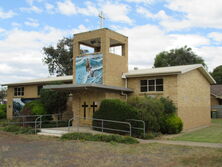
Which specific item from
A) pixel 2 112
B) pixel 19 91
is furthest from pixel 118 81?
pixel 2 112

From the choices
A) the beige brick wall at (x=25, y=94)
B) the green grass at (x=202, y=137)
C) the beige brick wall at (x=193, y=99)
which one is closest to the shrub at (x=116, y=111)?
the green grass at (x=202, y=137)

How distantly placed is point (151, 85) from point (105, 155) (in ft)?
36.6

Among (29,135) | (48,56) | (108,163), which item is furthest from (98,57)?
(48,56)

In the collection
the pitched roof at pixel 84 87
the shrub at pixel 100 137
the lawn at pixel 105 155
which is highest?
the pitched roof at pixel 84 87

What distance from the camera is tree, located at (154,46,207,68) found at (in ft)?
166

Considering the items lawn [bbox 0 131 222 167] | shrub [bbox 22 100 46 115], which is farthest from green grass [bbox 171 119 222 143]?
shrub [bbox 22 100 46 115]

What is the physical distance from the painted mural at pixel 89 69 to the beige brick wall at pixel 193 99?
586 cm

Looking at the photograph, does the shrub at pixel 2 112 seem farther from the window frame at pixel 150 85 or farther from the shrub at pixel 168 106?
the shrub at pixel 168 106

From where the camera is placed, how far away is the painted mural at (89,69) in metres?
20.5

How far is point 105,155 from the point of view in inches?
420

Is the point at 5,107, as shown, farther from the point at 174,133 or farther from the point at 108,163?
the point at 108,163

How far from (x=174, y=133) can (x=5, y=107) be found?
864 inches

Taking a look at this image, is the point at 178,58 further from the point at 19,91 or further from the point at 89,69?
the point at 89,69

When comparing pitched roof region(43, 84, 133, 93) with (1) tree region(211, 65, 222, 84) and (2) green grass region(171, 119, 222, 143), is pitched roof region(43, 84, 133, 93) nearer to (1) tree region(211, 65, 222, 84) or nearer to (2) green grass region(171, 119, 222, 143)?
(2) green grass region(171, 119, 222, 143)
